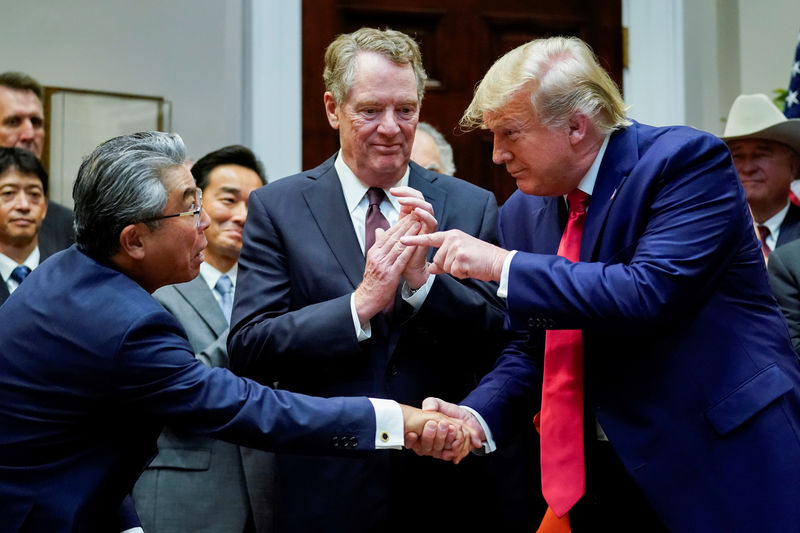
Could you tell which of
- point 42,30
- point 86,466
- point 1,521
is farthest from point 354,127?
point 42,30

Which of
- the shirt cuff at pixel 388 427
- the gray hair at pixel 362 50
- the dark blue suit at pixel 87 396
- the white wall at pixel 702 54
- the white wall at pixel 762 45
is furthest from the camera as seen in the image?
the white wall at pixel 762 45

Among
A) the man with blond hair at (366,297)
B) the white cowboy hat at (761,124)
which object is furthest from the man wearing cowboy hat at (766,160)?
the man with blond hair at (366,297)

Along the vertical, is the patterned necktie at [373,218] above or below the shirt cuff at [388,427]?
above

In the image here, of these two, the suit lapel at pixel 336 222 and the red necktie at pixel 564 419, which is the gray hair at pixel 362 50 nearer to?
the suit lapel at pixel 336 222

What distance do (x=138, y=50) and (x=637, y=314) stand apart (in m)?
3.67

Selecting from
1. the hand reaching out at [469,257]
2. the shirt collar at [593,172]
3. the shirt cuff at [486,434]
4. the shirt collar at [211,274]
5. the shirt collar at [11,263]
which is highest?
the shirt collar at [593,172]

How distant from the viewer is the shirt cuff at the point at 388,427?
2.61 m

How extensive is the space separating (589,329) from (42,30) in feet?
12.2

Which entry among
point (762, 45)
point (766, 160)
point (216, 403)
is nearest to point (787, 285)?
point (766, 160)

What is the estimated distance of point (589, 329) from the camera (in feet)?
8.09

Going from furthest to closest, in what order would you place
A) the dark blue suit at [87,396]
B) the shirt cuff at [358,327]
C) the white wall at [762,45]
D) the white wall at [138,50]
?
the white wall at [762,45] → the white wall at [138,50] → the shirt cuff at [358,327] → the dark blue suit at [87,396]

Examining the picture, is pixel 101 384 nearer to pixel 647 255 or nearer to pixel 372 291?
pixel 372 291

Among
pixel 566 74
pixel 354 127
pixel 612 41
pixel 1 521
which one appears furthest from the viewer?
pixel 612 41

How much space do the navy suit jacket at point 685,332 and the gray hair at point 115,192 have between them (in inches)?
33.2
